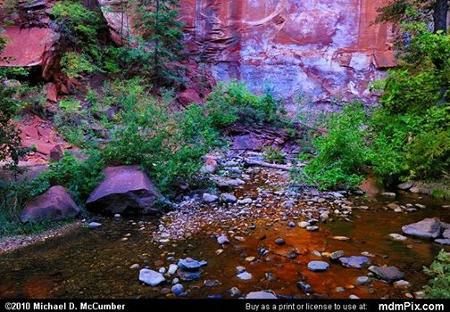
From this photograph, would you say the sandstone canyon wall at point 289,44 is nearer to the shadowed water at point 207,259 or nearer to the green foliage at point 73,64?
the green foliage at point 73,64

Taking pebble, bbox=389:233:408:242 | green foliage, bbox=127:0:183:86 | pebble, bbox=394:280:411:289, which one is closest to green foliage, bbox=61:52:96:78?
green foliage, bbox=127:0:183:86

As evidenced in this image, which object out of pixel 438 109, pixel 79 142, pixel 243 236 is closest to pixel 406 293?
pixel 243 236

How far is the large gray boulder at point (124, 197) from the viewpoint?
613 cm

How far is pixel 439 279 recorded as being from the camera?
377 cm

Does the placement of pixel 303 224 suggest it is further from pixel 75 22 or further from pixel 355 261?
pixel 75 22

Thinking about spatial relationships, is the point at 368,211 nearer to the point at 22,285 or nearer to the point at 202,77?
the point at 22,285

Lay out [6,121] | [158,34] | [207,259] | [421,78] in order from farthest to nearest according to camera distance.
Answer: [158,34] → [421,78] → [6,121] → [207,259]

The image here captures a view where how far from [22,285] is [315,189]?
526 centimetres

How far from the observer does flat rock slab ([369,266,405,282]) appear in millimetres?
4004

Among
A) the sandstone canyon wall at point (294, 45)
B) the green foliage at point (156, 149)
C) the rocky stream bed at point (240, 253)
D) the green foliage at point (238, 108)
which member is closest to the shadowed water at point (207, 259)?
the rocky stream bed at point (240, 253)

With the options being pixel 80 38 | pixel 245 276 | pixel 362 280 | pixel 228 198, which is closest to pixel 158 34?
pixel 80 38

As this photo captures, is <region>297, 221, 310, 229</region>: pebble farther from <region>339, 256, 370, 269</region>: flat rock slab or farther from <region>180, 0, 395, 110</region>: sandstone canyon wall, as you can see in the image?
<region>180, 0, 395, 110</region>: sandstone canyon wall

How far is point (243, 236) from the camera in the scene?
5250 millimetres

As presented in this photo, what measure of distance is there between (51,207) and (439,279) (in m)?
5.08
